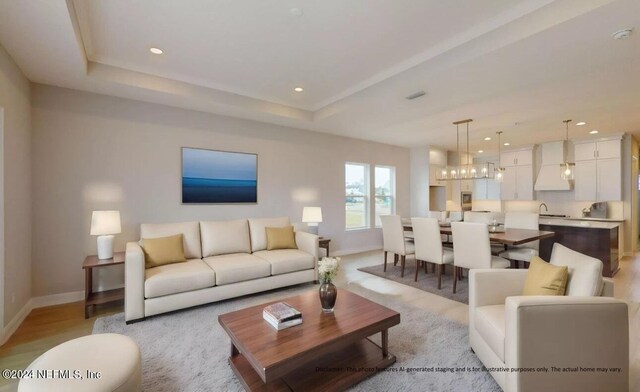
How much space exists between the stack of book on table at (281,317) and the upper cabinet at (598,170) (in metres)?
7.34

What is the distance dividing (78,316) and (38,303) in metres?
0.71

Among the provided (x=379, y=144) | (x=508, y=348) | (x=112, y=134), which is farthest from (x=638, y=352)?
(x=112, y=134)

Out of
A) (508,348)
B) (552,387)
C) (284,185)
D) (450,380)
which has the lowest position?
(450,380)

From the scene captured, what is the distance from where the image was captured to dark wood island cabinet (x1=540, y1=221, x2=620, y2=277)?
4.48m

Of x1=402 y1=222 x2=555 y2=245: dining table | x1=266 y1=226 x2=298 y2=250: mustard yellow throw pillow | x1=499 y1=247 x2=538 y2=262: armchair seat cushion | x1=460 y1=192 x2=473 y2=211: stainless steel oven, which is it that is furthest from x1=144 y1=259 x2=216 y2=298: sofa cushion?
x1=460 y1=192 x2=473 y2=211: stainless steel oven

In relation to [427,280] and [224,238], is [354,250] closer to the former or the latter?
[427,280]

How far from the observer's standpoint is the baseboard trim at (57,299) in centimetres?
326

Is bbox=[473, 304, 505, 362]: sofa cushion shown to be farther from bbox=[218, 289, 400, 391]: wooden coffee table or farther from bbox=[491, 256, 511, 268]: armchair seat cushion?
bbox=[491, 256, 511, 268]: armchair seat cushion

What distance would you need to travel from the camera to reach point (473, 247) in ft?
11.5

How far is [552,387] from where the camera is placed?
5.11ft

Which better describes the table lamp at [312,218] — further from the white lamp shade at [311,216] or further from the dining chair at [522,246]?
the dining chair at [522,246]

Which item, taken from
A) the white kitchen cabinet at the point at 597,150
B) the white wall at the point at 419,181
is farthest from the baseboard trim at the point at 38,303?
the white kitchen cabinet at the point at 597,150

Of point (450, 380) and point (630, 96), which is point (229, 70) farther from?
point (630, 96)

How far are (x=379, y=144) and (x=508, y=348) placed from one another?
222 inches
